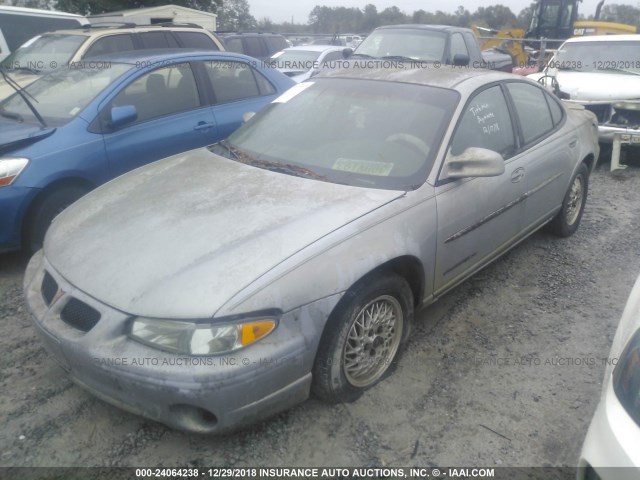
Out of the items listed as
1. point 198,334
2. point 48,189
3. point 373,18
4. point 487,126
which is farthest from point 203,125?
point 373,18

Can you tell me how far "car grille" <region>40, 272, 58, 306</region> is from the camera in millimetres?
2533

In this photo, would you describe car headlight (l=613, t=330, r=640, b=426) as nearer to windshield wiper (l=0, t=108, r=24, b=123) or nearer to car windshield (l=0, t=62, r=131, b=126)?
car windshield (l=0, t=62, r=131, b=126)

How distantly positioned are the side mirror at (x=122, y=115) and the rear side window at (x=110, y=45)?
3286 mm

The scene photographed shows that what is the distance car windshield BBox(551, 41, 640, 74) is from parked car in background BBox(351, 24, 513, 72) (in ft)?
4.90

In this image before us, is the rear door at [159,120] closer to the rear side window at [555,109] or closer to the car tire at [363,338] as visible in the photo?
the car tire at [363,338]

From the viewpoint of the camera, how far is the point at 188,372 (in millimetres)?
2102

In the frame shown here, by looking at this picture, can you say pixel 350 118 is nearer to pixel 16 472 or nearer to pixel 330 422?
pixel 330 422

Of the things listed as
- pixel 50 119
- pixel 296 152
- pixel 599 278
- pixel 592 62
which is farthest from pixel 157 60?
pixel 592 62

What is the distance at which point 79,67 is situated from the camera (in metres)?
5.07

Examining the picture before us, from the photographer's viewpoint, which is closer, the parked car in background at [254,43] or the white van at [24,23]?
the white van at [24,23]

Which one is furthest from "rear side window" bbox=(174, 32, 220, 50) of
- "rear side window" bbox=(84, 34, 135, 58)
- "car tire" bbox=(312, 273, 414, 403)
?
"car tire" bbox=(312, 273, 414, 403)

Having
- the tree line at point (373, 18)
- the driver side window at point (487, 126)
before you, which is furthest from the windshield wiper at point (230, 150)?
the tree line at point (373, 18)

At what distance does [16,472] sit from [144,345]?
82 centimetres

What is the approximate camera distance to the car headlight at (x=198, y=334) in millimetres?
2127
